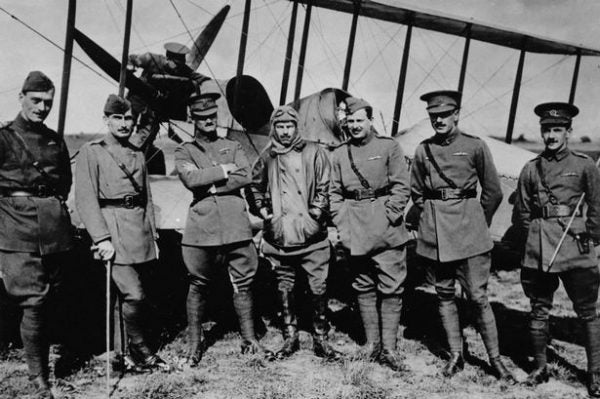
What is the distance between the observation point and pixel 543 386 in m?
4.01

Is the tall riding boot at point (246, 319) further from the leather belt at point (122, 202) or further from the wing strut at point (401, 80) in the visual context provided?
the wing strut at point (401, 80)

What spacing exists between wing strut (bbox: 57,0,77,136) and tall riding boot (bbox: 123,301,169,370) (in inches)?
182

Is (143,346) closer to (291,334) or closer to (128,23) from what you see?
(291,334)

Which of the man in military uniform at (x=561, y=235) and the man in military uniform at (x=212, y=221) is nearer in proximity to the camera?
the man in military uniform at (x=561, y=235)

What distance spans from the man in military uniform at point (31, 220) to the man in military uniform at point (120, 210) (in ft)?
0.84

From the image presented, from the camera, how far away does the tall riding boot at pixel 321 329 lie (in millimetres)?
4477

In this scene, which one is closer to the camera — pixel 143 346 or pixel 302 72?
pixel 143 346

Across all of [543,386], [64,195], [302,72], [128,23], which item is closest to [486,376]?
[543,386]

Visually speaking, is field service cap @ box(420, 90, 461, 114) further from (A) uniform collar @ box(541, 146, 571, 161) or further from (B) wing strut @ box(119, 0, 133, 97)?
(B) wing strut @ box(119, 0, 133, 97)

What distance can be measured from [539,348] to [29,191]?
4.32 meters

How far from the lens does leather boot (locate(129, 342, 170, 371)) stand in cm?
414

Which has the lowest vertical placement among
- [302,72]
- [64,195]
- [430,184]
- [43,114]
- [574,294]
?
[574,294]

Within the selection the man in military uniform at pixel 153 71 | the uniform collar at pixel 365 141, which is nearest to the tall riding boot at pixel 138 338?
the uniform collar at pixel 365 141

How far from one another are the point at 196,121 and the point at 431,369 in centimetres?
317
